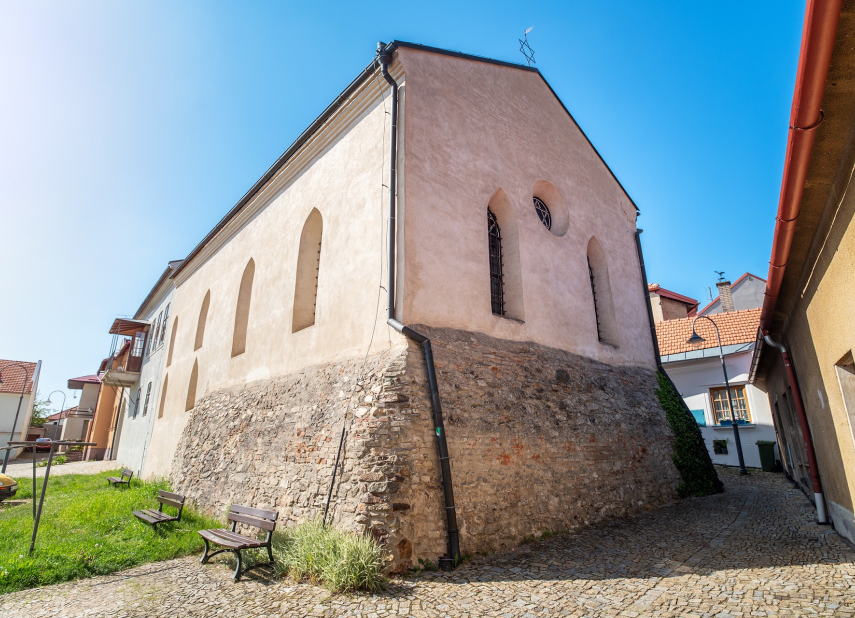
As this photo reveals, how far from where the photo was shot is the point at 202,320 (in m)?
14.4

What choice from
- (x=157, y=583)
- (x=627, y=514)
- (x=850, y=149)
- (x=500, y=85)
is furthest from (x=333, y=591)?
(x=500, y=85)

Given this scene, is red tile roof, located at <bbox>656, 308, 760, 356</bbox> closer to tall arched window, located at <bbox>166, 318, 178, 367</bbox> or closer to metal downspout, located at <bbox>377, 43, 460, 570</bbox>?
metal downspout, located at <bbox>377, 43, 460, 570</bbox>

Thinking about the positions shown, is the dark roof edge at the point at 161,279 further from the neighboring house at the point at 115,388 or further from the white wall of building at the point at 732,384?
the white wall of building at the point at 732,384

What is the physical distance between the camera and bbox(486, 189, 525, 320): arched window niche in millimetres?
8453

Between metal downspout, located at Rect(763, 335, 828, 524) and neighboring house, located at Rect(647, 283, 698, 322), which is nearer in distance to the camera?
metal downspout, located at Rect(763, 335, 828, 524)

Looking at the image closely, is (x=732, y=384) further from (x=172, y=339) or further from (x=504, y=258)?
(x=172, y=339)

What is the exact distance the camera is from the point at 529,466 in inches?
267

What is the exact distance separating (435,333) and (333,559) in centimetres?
323

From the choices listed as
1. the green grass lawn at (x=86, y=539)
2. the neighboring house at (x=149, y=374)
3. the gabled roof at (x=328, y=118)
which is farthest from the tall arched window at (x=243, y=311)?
the neighboring house at (x=149, y=374)

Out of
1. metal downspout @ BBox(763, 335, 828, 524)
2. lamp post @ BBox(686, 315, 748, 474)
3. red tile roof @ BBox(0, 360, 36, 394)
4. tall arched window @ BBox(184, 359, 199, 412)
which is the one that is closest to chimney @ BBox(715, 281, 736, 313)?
lamp post @ BBox(686, 315, 748, 474)

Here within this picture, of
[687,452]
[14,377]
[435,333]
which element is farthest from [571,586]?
[14,377]

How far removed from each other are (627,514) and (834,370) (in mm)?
4282

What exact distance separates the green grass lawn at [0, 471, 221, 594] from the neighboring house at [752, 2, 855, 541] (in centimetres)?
862

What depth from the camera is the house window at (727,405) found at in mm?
15477
